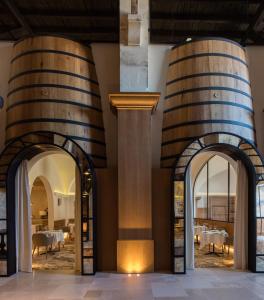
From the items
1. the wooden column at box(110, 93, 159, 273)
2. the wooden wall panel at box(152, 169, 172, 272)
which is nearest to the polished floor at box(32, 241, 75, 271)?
the wooden column at box(110, 93, 159, 273)

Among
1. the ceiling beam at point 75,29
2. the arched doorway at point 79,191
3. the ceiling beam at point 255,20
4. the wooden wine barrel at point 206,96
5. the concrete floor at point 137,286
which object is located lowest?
the concrete floor at point 137,286

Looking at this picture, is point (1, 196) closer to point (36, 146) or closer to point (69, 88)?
point (36, 146)

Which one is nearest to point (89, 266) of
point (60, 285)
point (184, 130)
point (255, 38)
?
point (60, 285)

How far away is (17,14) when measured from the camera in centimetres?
686

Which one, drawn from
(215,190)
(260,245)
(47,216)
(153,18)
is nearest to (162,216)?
(260,245)

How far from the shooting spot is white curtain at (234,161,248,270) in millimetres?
5594

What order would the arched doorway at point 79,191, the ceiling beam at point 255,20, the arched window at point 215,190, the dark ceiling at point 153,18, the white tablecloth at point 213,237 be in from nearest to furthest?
the arched doorway at point 79,191 < the ceiling beam at point 255,20 < the dark ceiling at point 153,18 < the white tablecloth at point 213,237 < the arched window at point 215,190

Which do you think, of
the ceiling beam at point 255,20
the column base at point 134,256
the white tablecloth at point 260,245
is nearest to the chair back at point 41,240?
the column base at point 134,256

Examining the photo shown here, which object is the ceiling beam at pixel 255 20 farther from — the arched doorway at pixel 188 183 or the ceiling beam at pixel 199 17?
the arched doorway at pixel 188 183

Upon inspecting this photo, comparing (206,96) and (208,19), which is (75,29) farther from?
(206,96)

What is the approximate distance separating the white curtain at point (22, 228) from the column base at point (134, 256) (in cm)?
164

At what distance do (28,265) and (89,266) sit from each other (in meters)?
1.17

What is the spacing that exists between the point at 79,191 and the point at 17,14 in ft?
13.8

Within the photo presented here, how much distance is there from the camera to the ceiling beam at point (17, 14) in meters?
6.56
